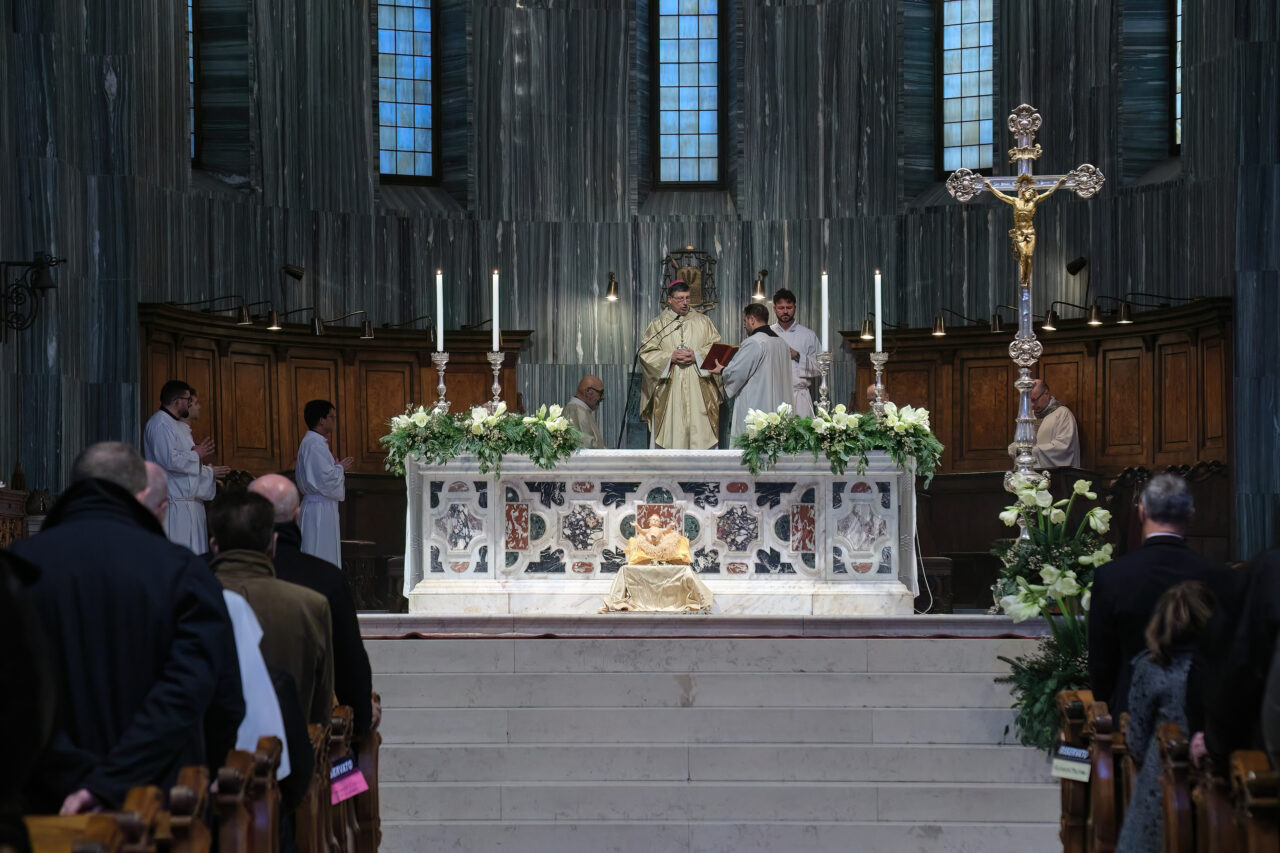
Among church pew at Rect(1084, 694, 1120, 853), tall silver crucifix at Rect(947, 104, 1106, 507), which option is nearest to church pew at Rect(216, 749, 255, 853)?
church pew at Rect(1084, 694, 1120, 853)

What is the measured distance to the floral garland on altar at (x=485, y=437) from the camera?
11.5 meters

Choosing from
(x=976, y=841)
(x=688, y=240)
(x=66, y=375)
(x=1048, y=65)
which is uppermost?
(x=1048, y=65)

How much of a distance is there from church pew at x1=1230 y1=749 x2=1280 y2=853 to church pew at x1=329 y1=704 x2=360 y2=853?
2.81 metres

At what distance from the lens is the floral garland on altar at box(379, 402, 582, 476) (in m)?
11.5

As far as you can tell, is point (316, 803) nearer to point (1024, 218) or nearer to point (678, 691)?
point (678, 691)

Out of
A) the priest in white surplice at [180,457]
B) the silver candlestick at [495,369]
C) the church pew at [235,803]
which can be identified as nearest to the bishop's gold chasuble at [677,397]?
the silver candlestick at [495,369]

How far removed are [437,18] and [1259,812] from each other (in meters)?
15.3

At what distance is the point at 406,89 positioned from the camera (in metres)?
18.1

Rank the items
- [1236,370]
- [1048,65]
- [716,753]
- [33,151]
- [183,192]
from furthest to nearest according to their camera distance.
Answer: [1048,65]
[183,192]
[1236,370]
[33,151]
[716,753]

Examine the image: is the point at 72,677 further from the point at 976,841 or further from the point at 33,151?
the point at 33,151

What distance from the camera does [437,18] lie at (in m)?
18.2

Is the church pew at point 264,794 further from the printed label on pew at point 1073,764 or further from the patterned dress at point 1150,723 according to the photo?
the printed label on pew at point 1073,764

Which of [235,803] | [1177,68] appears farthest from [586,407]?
[235,803]

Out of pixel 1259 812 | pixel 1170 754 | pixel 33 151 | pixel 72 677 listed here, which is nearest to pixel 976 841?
pixel 1170 754
